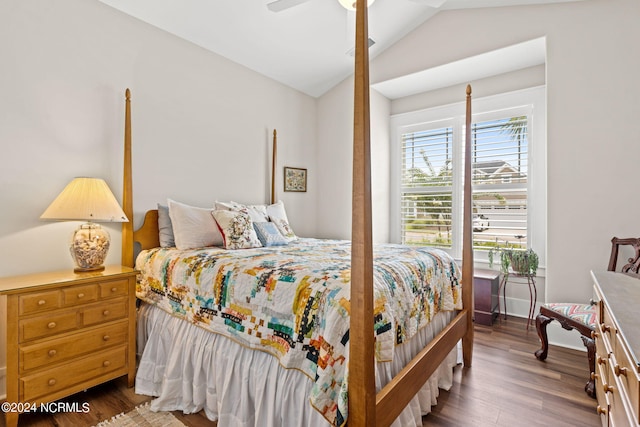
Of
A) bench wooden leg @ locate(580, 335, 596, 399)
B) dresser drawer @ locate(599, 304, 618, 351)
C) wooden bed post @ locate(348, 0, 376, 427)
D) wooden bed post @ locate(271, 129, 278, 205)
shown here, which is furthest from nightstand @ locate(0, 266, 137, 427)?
bench wooden leg @ locate(580, 335, 596, 399)

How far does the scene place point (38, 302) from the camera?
1720mm

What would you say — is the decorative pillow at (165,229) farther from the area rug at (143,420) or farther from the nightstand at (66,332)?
the area rug at (143,420)

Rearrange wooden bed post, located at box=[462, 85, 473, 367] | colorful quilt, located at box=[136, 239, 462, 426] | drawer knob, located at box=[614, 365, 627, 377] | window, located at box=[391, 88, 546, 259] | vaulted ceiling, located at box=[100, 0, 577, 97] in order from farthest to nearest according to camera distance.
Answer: window, located at box=[391, 88, 546, 259] → vaulted ceiling, located at box=[100, 0, 577, 97] → wooden bed post, located at box=[462, 85, 473, 367] → colorful quilt, located at box=[136, 239, 462, 426] → drawer knob, located at box=[614, 365, 627, 377]

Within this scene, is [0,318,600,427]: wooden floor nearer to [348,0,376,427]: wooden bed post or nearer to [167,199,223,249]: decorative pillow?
[348,0,376,427]: wooden bed post

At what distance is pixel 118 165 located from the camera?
2.48m

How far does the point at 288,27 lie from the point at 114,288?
2.68 metres

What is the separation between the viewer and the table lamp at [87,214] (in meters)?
1.97

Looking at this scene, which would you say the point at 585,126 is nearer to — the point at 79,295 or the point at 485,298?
the point at 485,298

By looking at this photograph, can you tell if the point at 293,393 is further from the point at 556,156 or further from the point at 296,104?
the point at 296,104

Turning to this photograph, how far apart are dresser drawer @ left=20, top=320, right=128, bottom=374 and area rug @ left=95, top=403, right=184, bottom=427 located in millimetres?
427

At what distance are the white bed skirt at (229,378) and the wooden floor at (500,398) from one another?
106mm

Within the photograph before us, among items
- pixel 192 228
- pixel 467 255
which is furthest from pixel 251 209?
pixel 467 255

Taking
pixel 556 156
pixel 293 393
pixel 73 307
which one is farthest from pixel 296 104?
pixel 293 393

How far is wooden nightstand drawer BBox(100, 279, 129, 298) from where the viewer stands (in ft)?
6.46
